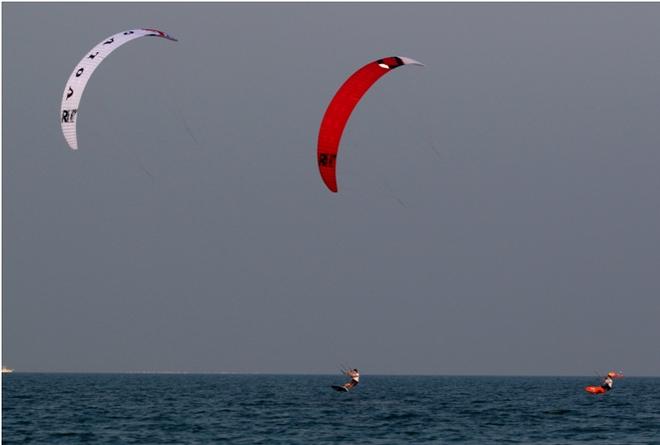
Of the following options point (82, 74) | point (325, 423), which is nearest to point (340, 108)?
point (82, 74)

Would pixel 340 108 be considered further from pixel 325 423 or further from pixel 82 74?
pixel 325 423

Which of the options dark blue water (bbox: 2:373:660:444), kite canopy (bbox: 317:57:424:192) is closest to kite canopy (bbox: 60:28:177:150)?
kite canopy (bbox: 317:57:424:192)

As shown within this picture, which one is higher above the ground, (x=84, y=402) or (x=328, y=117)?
(x=328, y=117)

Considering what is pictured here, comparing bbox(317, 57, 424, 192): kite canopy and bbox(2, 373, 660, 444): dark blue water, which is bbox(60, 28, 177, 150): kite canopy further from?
bbox(2, 373, 660, 444): dark blue water

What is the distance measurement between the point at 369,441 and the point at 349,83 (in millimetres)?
12616

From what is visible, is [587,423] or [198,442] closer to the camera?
[198,442]

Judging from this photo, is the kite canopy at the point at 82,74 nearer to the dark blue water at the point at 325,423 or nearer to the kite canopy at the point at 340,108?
the kite canopy at the point at 340,108

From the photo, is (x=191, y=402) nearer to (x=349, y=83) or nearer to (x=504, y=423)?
(x=504, y=423)

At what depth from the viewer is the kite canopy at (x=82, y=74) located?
142 feet

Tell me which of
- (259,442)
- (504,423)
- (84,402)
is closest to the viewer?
(259,442)

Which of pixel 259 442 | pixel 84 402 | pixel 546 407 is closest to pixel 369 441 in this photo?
pixel 259 442

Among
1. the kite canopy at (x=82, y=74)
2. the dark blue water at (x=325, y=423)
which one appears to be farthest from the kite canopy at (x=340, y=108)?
the dark blue water at (x=325, y=423)

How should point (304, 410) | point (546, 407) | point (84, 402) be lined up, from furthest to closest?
1. point (84, 402)
2. point (546, 407)
3. point (304, 410)

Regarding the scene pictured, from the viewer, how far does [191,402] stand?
7525 cm
